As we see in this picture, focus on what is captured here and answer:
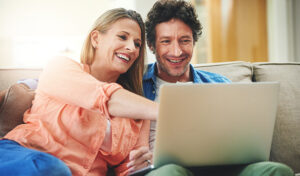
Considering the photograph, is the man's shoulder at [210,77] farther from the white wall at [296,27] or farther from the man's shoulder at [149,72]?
the white wall at [296,27]

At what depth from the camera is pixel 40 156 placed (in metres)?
0.75

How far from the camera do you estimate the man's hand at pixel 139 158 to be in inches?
41.8

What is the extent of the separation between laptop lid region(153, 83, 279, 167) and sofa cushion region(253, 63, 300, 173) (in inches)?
21.1

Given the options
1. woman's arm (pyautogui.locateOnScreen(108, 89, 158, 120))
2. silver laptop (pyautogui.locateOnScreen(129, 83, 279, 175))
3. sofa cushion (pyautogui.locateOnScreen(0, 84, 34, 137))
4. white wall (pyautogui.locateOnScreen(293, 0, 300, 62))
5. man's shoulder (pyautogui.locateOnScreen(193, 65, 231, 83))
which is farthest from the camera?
white wall (pyautogui.locateOnScreen(293, 0, 300, 62))

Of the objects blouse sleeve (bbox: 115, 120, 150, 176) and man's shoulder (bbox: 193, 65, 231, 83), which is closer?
blouse sleeve (bbox: 115, 120, 150, 176)

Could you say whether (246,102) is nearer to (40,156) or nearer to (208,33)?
(40,156)

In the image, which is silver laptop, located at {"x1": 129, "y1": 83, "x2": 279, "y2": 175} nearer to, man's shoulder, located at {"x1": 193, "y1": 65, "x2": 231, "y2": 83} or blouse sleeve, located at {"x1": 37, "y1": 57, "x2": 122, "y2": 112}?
blouse sleeve, located at {"x1": 37, "y1": 57, "x2": 122, "y2": 112}

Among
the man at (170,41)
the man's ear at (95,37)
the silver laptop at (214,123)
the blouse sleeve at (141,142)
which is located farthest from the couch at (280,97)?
the silver laptop at (214,123)

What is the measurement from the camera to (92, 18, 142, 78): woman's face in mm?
1115

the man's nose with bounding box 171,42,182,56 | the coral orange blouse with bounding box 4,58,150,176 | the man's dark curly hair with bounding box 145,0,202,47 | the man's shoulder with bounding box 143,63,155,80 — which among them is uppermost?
the man's dark curly hair with bounding box 145,0,202,47

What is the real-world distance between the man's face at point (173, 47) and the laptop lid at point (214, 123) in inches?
21.6

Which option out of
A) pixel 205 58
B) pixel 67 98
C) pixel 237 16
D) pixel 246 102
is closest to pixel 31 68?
pixel 67 98

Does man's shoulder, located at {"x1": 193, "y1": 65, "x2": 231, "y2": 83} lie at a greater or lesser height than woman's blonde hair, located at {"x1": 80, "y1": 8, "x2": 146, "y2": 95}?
lesser

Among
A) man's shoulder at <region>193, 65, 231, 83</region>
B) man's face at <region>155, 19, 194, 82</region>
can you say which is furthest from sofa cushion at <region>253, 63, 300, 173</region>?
man's face at <region>155, 19, 194, 82</region>
